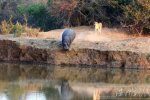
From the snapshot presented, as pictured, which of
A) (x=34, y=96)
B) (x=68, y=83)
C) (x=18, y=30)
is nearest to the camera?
(x=34, y=96)

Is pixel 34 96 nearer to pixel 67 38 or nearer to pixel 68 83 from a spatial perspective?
pixel 68 83

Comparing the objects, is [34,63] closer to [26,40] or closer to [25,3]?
[26,40]

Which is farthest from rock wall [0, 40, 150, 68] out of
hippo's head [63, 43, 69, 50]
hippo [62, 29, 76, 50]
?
hippo [62, 29, 76, 50]

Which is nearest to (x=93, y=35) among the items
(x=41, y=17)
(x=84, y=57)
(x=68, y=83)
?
(x=84, y=57)

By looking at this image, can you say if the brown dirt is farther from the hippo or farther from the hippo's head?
the hippo's head

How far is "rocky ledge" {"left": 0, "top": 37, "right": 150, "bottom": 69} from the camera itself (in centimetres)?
3080

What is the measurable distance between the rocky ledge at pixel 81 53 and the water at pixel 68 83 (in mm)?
933

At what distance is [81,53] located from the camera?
31.1 metres

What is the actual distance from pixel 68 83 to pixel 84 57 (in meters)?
5.83

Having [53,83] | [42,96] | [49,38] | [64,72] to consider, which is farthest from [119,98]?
[49,38]

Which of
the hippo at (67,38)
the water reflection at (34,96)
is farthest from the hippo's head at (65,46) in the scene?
the water reflection at (34,96)

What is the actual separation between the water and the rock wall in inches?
33.6

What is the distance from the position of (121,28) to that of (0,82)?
13.7 m

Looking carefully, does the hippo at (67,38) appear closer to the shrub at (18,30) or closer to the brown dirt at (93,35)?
the brown dirt at (93,35)
